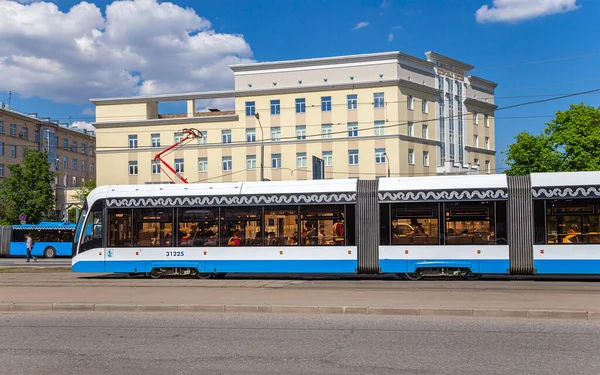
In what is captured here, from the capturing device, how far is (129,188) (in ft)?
68.2

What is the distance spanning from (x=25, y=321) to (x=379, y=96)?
49159 mm

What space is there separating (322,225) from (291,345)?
10.5 m

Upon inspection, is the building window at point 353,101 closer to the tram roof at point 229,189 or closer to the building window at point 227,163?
the building window at point 227,163

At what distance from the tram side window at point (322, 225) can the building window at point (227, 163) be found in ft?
141

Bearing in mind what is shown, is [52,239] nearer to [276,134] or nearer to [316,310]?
[276,134]

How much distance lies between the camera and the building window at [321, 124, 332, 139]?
59.2 m

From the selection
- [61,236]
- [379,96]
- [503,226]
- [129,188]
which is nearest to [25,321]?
[129,188]

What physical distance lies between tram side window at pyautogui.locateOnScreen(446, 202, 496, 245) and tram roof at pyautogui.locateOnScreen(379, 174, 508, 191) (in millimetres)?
528

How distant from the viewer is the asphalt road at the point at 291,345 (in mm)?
7465

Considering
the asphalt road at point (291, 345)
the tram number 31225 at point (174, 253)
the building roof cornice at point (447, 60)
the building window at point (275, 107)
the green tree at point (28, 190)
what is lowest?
the asphalt road at point (291, 345)

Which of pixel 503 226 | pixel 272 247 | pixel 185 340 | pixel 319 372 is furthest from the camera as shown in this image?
pixel 272 247

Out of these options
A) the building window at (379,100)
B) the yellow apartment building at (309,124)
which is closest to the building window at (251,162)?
the yellow apartment building at (309,124)

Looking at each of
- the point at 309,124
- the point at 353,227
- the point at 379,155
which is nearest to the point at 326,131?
the point at 309,124

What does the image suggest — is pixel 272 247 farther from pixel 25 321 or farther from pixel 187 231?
pixel 25 321
